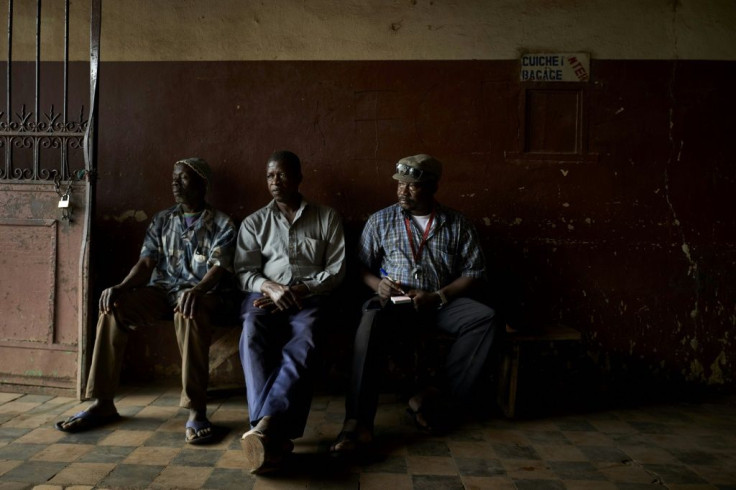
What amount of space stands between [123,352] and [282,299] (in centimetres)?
106

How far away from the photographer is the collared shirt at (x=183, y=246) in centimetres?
371

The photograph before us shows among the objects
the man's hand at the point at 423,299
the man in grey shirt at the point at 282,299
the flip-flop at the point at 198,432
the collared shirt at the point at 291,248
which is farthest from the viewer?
the collared shirt at the point at 291,248

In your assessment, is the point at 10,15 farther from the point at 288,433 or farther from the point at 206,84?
the point at 288,433

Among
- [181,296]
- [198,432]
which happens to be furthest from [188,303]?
[198,432]

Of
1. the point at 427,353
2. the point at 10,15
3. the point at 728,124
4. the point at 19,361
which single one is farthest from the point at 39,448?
the point at 728,124

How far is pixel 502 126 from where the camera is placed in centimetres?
416

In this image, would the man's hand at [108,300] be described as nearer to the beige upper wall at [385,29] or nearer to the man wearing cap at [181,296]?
the man wearing cap at [181,296]

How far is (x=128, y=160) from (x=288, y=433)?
2650 millimetres

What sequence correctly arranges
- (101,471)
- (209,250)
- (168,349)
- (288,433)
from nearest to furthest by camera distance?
(101,471) → (288,433) → (209,250) → (168,349)

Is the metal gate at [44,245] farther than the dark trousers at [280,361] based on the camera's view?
Yes

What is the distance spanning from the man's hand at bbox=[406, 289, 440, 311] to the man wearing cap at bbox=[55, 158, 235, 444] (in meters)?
1.28

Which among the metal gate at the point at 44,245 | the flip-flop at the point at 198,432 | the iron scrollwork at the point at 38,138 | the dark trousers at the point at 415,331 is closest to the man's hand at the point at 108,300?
the metal gate at the point at 44,245

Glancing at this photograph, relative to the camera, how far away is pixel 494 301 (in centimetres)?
422

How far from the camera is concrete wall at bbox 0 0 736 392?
13.5ft
